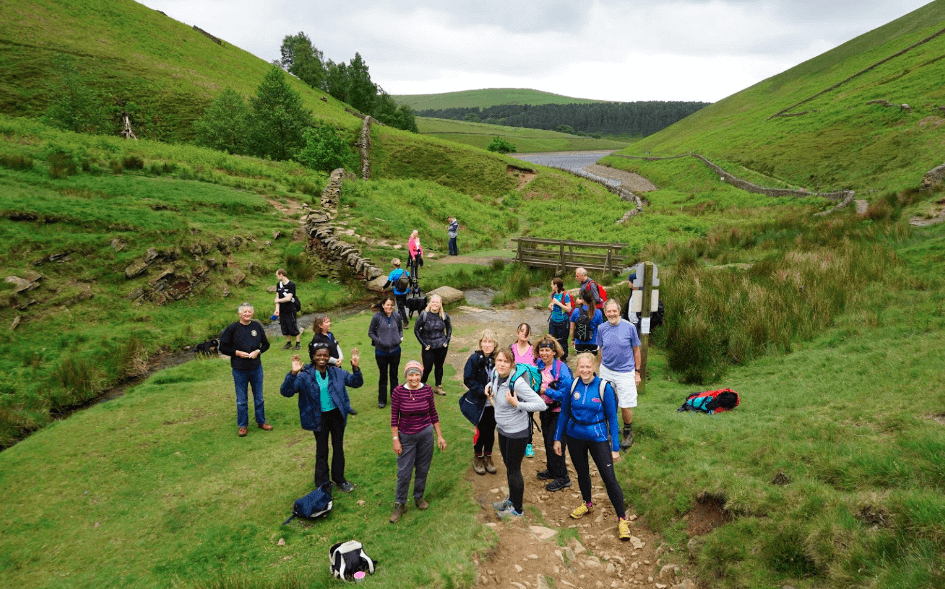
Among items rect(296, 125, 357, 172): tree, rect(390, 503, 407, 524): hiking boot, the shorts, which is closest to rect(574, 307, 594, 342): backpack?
the shorts

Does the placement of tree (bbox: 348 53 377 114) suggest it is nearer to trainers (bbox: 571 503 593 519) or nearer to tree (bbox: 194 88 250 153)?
tree (bbox: 194 88 250 153)

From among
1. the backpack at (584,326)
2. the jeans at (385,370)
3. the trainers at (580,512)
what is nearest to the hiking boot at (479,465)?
the trainers at (580,512)

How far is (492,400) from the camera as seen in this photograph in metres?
5.87

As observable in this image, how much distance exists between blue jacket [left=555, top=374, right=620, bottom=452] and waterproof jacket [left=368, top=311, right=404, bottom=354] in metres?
3.87

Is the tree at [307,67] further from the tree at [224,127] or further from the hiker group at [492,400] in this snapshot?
the hiker group at [492,400]

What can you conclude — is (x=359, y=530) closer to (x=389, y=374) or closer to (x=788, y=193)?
(x=389, y=374)

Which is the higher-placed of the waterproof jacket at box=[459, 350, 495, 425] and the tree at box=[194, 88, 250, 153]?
the tree at box=[194, 88, 250, 153]

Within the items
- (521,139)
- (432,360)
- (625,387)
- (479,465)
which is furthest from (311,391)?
(521,139)

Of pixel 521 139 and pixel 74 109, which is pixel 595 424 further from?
pixel 521 139

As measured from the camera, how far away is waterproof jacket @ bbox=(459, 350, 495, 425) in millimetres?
6566

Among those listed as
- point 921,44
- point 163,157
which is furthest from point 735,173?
point 163,157

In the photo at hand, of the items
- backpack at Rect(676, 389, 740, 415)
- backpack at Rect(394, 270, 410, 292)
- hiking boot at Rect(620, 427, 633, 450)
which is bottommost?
hiking boot at Rect(620, 427, 633, 450)

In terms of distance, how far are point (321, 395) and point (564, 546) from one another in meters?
3.59

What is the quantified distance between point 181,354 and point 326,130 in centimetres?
2882
